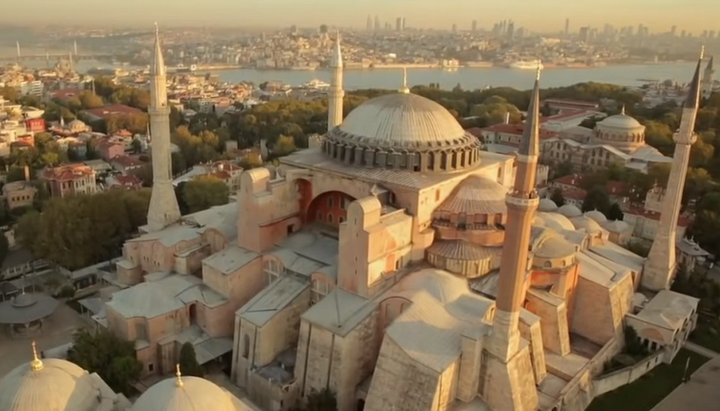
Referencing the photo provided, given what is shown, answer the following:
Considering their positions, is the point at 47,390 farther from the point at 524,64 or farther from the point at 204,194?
the point at 524,64

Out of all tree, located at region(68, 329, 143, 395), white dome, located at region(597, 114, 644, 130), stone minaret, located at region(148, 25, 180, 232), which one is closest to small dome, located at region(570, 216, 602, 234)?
stone minaret, located at region(148, 25, 180, 232)

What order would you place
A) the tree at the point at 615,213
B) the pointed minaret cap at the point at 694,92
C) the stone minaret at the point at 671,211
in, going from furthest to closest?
the tree at the point at 615,213 < the stone minaret at the point at 671,211 < the pointed minaret cap at the point at 694,92

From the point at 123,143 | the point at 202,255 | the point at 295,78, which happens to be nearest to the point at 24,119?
the point at 123,143

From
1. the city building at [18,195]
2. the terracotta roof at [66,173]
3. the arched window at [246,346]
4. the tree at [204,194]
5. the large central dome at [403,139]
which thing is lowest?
the city building at [18,195]

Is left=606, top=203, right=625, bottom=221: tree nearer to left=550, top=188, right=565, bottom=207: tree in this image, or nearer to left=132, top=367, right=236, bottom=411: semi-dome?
left=550, top=188, right=565, bottom=207: tree

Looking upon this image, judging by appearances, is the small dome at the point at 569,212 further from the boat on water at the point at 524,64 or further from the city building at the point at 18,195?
the boat on water at the point at 524,64

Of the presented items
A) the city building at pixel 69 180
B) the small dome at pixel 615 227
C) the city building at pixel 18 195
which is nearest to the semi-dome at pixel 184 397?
Result: the small dome at pixel 615 227

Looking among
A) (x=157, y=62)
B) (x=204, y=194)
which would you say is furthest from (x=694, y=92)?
(x=204, y=194)
